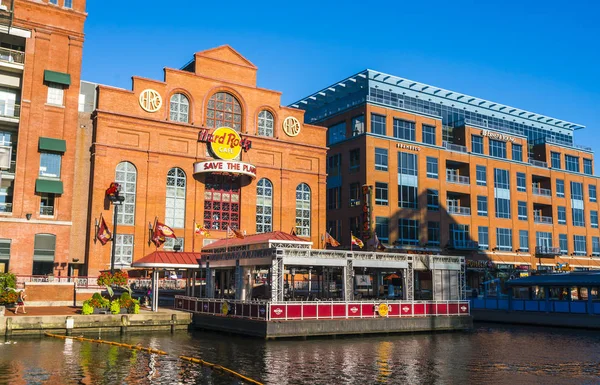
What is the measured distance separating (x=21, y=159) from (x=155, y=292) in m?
19.1

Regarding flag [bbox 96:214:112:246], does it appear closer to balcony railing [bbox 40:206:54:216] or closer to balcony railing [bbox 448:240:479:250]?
balcony railing [bbox 40:206:54:216]

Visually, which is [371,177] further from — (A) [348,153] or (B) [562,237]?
(B) [562,237]

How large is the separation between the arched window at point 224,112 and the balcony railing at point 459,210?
34433 millimetres

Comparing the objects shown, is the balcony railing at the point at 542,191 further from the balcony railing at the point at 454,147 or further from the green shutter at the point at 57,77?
the green shutter at the point at 57,77

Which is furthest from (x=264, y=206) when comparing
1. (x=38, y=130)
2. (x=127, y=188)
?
(x=38, y=130)

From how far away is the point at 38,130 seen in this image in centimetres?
5269

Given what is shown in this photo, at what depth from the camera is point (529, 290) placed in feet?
173

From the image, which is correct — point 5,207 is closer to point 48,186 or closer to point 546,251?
point 48,186

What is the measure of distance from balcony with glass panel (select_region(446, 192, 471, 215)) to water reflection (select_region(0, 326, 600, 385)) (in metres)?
45.6

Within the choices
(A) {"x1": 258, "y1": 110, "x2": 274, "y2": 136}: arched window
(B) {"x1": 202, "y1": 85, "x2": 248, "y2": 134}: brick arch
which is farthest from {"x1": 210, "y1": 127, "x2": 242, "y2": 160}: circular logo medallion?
(A) {"x1": 258, "y1": 110, "x2": 274, "y2": 136}: arched window

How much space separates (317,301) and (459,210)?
5096 centimetres

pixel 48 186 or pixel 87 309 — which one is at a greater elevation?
pixel 48 186

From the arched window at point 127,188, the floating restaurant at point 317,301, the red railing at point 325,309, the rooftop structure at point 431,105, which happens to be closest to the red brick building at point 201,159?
the arched window at point 127,188

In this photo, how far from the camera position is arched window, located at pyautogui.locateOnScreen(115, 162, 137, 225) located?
56.3 m
